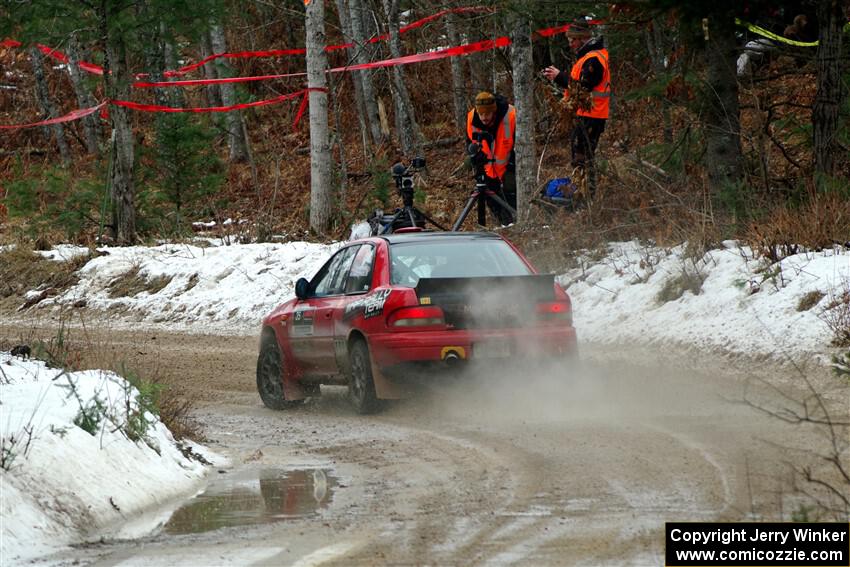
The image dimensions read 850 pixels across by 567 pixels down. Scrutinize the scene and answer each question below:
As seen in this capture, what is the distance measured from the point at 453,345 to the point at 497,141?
8233 mm

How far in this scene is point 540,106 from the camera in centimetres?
2761

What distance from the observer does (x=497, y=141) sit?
57.8 feet

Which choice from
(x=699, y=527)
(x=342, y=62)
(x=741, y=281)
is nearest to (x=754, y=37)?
(x=741, y=281)

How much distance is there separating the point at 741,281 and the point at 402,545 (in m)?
7.79

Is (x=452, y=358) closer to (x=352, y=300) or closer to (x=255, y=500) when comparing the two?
(x=352, y=300)

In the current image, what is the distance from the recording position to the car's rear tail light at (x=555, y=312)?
33.2ft

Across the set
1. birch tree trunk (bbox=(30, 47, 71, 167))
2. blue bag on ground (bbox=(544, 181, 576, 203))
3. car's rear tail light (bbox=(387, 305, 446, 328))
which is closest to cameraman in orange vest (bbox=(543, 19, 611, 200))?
blue bag on ground (bbox=(544, 181, 576, 203))

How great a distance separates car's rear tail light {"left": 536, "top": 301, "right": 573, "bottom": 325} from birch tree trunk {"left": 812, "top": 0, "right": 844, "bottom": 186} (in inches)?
193

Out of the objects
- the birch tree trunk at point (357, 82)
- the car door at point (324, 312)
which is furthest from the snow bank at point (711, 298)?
the birch tree trunk at point (357, 82)

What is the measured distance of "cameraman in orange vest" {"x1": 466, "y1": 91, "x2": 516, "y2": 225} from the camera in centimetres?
1737

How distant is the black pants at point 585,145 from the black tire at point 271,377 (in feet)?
19.3

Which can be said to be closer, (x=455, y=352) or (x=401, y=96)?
(x=455, y=352)

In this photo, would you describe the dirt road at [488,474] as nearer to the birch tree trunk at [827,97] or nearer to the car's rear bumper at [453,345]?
the car's rear bumper at [453,345]

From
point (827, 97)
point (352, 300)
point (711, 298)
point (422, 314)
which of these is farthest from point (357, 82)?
point (422, 314)
